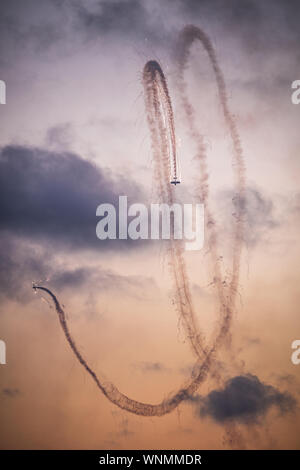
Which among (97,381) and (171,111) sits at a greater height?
(171,111)

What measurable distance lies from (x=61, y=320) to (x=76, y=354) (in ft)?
17.9

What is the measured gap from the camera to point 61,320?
220 ft

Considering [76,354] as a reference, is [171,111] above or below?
Result: above
